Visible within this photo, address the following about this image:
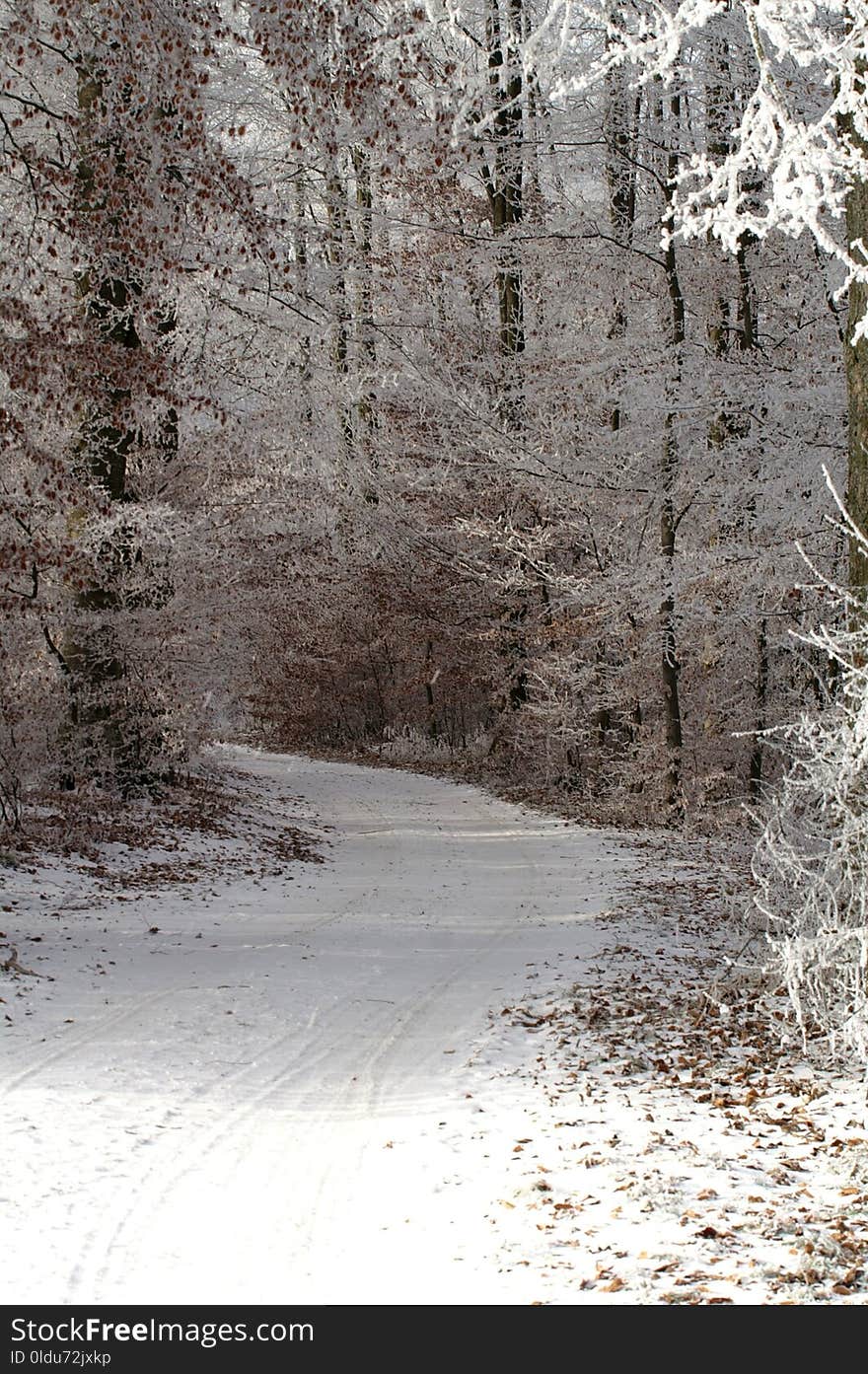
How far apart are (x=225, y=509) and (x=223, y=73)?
517cm

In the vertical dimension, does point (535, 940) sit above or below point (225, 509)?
below

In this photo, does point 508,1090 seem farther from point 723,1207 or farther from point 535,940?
point 535,940

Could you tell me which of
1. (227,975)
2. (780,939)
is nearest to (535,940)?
(227,975)

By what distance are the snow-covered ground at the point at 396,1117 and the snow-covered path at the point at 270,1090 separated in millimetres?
18

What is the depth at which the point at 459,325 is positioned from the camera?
19.4 m

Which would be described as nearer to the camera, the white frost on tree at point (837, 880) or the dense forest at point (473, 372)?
the white frost on tree at point (837, 880)

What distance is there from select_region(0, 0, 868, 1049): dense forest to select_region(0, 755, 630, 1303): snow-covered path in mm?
1904

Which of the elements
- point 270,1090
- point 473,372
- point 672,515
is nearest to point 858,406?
point 270,1090

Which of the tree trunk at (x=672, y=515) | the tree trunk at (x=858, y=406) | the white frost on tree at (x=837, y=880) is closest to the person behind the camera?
the white frost on tree at (x=837, y=880)

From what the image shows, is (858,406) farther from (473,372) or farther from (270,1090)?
(473,372)

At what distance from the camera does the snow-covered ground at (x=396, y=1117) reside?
3.87 m

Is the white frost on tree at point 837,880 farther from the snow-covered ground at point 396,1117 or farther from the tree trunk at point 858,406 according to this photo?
the snow-covered ground at point 396,1117

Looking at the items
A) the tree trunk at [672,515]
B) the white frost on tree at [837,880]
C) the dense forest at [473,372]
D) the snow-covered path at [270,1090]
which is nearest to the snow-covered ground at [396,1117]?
the snow-covered path at [270,1090]

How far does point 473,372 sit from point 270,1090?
41.8ft
